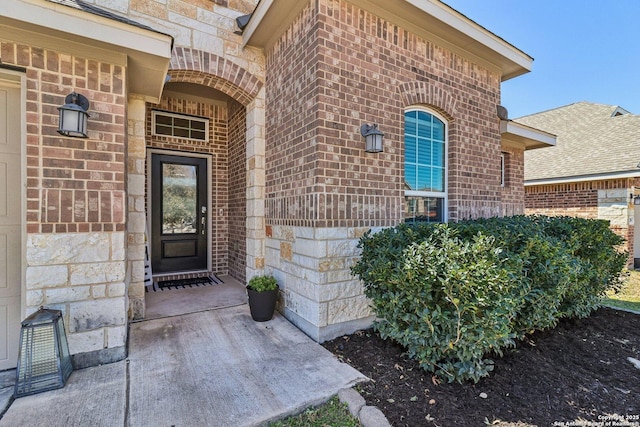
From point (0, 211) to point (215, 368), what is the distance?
2292 millimetres

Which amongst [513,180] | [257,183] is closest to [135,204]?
[257,183]

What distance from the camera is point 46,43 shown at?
96.7 inches

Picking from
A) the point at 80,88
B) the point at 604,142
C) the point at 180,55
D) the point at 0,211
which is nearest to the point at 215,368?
the point at 0,211

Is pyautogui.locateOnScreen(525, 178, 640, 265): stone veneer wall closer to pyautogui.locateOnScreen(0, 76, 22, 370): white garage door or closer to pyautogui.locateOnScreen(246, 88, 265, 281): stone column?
pyautogui.locateOnScreen(246, 88, 265, 281): stone column

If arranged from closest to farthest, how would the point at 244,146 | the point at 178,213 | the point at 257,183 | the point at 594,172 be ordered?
the point at 257,183
the point at 244,146
the point at 178,213
the point at 594,172

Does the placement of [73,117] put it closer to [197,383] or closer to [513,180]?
[197,383]

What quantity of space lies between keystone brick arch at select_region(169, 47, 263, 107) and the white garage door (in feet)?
5.35

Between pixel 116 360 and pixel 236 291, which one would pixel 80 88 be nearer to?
pixel 116 360

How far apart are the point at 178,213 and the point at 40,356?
11.3ft

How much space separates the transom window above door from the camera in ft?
17.0

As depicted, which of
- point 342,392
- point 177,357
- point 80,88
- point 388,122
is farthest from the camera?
point 388,122

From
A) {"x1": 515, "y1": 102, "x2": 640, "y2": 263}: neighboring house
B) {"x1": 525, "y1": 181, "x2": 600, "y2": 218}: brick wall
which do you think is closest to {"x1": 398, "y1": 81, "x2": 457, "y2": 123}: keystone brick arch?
{"x1": 515, "y1": 102, "x2": 640, "y2": 263}: neighboring house

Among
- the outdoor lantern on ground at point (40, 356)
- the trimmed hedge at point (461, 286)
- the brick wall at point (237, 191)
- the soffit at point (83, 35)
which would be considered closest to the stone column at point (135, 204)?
the soffit at point (83, 35)

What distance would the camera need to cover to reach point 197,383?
239cm
